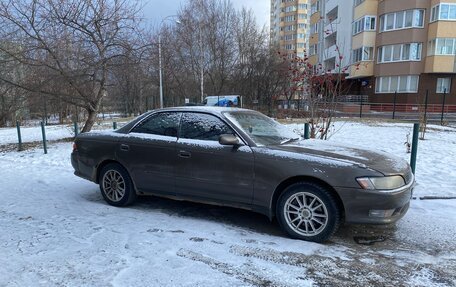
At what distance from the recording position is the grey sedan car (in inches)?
157

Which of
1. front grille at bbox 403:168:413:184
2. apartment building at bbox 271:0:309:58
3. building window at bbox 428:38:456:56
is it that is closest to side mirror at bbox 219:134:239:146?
front grille at bbox 403:168:413:184

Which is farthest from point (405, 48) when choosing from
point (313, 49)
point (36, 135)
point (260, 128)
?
point (260, 128)

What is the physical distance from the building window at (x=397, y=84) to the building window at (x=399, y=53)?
5.69ft

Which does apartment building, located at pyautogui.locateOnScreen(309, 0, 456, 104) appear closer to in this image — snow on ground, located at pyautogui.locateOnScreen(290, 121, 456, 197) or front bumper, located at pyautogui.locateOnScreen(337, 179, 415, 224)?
snow on ground, located at pyautogui.locateOnScreen(290, 121, 456, 197)

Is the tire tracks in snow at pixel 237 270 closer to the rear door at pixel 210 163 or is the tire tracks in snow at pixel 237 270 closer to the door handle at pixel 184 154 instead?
the rear door at pixel 210 163

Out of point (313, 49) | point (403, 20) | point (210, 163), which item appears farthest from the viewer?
point (313, 49)

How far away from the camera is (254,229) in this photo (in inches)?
181

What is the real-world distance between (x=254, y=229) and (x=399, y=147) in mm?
7636

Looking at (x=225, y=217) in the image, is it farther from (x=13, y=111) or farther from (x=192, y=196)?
(x=13, y=111)

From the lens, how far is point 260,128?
505 centimetres

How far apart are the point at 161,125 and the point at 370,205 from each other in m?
3.03

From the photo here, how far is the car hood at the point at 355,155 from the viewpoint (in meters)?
4.11

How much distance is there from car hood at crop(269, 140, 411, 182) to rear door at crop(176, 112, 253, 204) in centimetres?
50

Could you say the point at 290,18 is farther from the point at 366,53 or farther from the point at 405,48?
the point at 405,48
